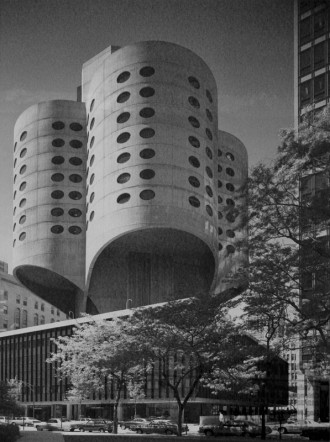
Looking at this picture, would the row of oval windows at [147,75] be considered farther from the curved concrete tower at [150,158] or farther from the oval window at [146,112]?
the oval window at [146,112]

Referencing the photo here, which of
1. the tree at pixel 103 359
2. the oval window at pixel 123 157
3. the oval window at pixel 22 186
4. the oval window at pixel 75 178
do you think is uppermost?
the oval window at pixel 123 157

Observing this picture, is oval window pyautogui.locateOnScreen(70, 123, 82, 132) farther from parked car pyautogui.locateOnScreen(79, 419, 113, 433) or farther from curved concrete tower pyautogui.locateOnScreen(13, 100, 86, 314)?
parked car pyautogui.locateOnScreen(79, 419, 113, 433)

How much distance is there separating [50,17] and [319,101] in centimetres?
4469

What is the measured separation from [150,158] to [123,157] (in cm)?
365

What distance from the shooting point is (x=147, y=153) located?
280 ft

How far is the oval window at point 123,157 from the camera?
8590 cm

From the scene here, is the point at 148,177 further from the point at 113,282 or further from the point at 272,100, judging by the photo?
the point at 272,100

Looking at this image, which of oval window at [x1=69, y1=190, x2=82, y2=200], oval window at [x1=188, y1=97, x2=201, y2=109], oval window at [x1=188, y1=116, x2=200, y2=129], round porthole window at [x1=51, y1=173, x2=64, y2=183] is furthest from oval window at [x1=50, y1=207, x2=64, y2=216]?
Result: oval window at [x1=188, y1=97, x2=201, y2=109]

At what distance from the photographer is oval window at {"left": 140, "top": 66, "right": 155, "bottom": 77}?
87.4 meters

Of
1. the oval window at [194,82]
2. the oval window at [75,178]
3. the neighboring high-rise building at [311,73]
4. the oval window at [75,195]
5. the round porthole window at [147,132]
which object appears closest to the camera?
the neighboring high-rise building at [311,73]

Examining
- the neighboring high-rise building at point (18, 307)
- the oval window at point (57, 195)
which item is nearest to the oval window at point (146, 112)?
the oval window at point (57, 195)

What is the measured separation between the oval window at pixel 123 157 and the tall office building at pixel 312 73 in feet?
85.8

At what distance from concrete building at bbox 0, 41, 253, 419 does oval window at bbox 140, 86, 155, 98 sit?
12 cm

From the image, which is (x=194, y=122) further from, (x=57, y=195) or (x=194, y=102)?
(x=57, y=195)
